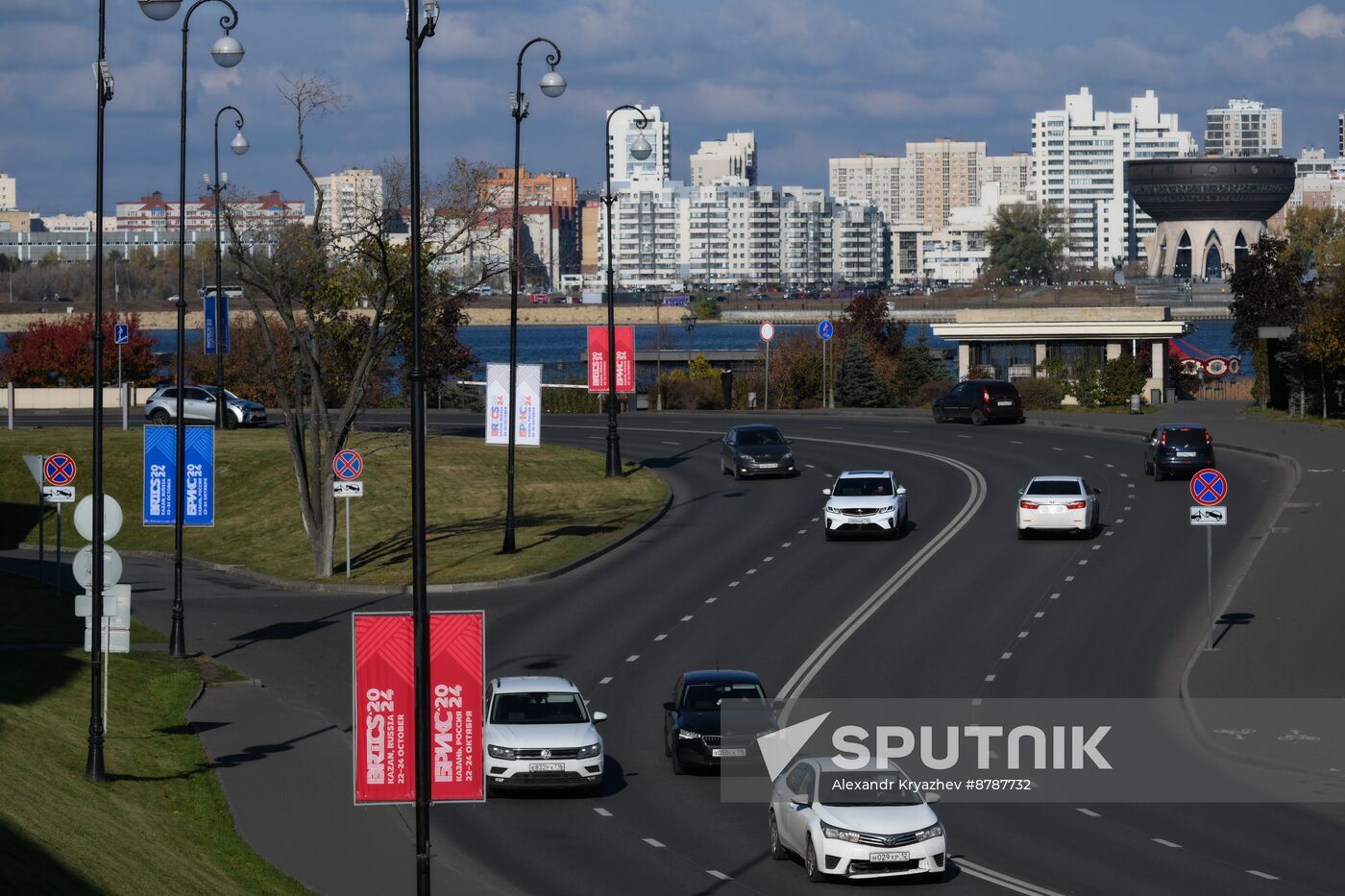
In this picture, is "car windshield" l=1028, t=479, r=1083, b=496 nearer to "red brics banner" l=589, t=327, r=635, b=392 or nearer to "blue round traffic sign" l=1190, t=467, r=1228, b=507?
"blue round traffic sign" l=1190, t=467, r=1228, b=507

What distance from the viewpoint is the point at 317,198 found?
37656mm

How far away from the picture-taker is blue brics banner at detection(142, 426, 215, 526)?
38.6 meters

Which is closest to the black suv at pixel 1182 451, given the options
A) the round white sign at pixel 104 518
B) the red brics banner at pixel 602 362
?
the red brics banner at pixel 602 362

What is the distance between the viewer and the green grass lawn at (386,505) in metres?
42.1

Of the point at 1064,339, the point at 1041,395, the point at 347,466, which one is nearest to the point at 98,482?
the point at 347,466

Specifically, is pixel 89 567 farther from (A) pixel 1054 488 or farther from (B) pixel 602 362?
(B) pixel 602 362

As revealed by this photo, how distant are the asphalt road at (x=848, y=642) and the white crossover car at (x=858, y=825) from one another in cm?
45

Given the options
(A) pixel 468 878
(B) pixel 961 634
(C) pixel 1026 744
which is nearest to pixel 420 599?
(A) pixel 468 878

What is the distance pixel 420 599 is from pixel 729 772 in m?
10.3

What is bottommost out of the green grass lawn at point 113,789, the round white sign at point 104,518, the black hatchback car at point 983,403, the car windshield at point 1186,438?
the green grass lawn at point 113,789

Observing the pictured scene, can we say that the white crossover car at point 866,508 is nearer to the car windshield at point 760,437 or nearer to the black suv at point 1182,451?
the black suv at point 1182,451

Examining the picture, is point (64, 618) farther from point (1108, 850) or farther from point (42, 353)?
point (42, 353)

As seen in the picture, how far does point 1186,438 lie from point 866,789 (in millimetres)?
32162

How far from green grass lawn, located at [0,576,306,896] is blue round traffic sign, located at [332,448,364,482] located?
24.6 feet
